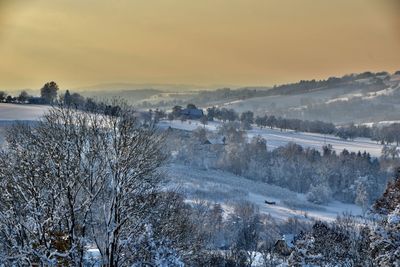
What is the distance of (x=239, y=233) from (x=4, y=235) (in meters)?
45.8

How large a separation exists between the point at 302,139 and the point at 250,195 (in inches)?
2280

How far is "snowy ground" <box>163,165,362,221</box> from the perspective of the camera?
76500 mm

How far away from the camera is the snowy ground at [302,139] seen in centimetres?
12962

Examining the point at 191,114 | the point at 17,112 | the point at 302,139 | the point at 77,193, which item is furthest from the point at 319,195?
the point at 77,193

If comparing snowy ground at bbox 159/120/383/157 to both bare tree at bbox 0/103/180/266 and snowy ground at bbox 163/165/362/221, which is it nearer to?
snowy ground at bbox 163/165/362/221

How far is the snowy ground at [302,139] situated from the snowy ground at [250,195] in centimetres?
2778

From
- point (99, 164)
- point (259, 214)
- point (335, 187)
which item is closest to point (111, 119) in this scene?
point (99, 164)

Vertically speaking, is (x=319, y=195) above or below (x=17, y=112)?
below

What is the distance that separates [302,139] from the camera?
140375mm

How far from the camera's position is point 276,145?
125 metres

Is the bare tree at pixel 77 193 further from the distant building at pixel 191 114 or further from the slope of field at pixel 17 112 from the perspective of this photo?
the distant building at pixel 191 114

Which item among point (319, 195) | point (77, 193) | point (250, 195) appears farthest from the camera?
point (319, 195)

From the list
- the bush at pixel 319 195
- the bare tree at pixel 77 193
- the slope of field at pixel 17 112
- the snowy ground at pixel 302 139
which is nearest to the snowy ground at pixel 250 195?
the bush at pixel 319 195

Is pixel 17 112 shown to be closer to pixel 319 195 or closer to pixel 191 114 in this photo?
pixel 319 195
